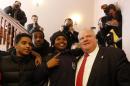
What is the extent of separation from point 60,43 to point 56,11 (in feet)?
23.0

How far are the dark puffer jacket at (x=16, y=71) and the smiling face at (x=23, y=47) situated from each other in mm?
73

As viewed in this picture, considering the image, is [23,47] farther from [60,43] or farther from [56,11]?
[56,11]

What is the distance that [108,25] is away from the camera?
553 centimetres

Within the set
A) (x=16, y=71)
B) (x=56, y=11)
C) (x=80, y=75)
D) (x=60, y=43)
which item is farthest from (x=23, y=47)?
(x=56, y=11)

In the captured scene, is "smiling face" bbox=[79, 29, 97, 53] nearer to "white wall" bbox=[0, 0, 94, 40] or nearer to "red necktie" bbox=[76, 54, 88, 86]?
"red necktie" bbox=[76, 54, 88, 86]

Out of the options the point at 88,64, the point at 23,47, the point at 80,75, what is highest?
the point at 23,47

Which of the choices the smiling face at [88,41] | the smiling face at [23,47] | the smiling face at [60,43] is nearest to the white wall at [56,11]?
the smiling face at [60,43]

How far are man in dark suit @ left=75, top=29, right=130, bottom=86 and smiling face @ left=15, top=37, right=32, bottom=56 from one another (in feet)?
1.83

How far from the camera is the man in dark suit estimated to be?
2414 millimetres

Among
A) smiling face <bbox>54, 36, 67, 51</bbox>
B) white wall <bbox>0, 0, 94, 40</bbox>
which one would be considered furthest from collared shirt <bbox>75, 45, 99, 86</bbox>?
white wall <bbox>0, 0, 94, 40</bbox>

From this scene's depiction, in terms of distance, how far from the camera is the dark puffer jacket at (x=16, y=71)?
2789mm

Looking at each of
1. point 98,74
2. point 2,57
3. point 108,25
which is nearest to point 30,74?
point 2,57

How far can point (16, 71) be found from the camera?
2807 mm

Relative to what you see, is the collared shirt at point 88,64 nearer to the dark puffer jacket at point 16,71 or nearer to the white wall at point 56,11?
the dark puffer jacket at point 16,71
